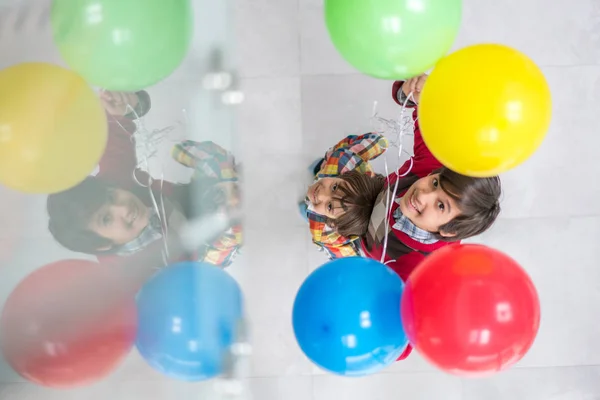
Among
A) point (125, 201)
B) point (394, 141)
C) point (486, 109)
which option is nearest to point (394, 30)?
point (486, 109)

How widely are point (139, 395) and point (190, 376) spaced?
0.30 ft

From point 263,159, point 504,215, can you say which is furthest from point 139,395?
point 504,215

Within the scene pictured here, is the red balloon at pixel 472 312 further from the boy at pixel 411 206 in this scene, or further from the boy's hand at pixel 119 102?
the boy's hand at pixel 119 102

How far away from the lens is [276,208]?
1522 mm

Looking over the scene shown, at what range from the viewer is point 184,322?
33.6 inches

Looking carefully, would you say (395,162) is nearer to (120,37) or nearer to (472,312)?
(472,312)

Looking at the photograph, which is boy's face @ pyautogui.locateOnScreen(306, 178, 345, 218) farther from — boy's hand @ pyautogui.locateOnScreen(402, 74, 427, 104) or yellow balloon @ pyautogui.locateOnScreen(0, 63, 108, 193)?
yellow balloon @ pyautogui.locateOnScreen(0, 63, 108, 193)

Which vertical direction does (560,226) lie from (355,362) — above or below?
below

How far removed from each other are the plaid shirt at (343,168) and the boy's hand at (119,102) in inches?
20.0

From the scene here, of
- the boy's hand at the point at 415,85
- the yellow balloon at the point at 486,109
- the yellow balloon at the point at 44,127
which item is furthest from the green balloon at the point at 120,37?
the boy's hand at the point at 415,85

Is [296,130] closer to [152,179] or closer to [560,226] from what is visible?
[152,179]

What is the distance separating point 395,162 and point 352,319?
0.76 meters

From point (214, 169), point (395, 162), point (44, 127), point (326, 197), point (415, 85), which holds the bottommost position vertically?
point (395, 162)

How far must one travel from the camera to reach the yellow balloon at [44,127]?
72 cm
